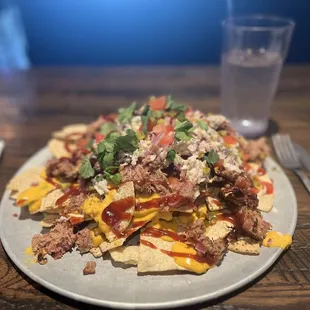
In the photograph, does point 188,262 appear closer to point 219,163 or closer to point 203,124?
point 219,163

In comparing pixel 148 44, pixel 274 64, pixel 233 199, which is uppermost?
pixel 274 64

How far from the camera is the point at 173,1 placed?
462 cm

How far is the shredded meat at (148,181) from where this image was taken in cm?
161

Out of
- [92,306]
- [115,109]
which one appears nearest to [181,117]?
[92,306]

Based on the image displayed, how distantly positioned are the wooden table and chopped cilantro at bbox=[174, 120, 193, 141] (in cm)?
62

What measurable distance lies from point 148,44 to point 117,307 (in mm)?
4069

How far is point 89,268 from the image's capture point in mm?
1471


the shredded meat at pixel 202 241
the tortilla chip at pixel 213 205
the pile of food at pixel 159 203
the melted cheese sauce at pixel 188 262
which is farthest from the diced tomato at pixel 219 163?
the melted cheese sauce at pixel 188 262

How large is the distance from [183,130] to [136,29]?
341 centimetres

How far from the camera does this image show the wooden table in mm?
1398

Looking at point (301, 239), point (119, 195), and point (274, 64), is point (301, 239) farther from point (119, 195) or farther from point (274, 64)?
point (274, 64)

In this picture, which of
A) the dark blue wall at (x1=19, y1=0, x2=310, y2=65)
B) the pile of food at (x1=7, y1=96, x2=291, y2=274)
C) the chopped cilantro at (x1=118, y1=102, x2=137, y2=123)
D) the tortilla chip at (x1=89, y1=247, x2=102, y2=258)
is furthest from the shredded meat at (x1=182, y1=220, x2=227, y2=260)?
the dark blue wall at (x1=19, y1=0, x2=310, y2=65)

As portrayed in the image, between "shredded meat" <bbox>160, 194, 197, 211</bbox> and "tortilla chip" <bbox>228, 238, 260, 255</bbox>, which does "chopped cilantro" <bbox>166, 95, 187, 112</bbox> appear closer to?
"shredded meat" <bbox>160, 194, 197, 211</bbox>

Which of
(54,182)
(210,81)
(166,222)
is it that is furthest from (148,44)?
(166,222)
